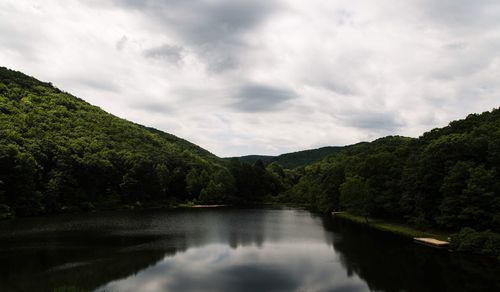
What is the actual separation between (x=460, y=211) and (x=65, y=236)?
43.8m

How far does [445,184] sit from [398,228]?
13122mm

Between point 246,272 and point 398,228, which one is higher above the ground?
point 398,228

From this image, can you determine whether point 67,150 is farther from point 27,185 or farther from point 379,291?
point 379,291

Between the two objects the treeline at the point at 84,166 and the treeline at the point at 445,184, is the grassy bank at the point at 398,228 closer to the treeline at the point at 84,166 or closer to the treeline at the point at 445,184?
the treeline at the point at 445,184

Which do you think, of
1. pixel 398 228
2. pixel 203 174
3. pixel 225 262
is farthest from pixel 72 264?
pixel 203 174

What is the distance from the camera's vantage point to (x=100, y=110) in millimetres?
146125

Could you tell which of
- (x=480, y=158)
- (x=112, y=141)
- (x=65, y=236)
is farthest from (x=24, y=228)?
(x=112, y=141)

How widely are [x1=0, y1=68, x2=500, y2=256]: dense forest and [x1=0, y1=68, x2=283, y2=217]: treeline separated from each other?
270mm

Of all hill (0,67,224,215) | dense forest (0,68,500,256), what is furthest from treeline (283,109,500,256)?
hill (0,67,224,215)

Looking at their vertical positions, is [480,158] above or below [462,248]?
above

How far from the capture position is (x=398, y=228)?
56.0 meters

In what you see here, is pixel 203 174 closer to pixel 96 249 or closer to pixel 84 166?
pixel 84 166

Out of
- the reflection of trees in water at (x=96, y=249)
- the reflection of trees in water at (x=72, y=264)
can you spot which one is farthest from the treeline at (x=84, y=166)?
the reflection of trees in water at (x=72, y=264)

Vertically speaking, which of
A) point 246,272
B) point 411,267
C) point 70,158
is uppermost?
point 70,158
